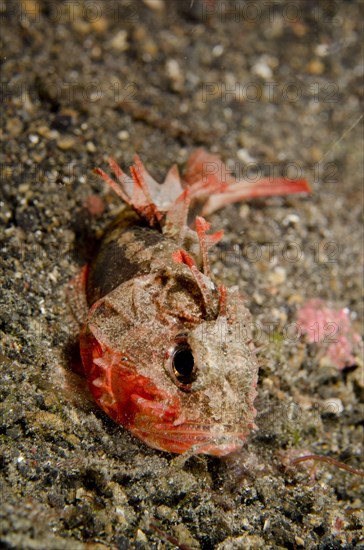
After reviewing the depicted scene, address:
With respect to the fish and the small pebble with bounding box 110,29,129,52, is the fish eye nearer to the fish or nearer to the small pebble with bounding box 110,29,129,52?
the fish

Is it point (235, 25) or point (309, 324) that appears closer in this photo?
point (309, 324)

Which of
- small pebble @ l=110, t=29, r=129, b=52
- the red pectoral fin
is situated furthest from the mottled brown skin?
small pebble @ l=110, t=29, r=129, b=52

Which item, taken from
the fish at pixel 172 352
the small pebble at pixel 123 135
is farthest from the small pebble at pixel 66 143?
the fish at pixel 172 352

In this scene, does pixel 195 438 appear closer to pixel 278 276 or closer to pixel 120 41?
pixel 278 276

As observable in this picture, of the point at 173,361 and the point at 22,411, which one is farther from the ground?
the point at 173,361

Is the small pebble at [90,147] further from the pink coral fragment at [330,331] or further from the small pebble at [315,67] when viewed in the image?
the small pebble at [315,67]

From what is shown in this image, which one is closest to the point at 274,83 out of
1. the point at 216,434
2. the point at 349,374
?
the point at 349,374

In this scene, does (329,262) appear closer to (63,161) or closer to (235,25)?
(63,161)
